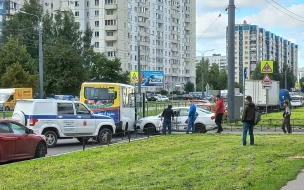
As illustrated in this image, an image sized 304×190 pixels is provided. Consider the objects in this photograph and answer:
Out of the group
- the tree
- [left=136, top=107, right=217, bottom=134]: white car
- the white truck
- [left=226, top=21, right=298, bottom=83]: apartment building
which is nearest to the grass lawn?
[left=136, top=107, right=217, bottom=134]: white car

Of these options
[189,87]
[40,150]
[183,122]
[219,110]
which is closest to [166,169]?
[40,150]

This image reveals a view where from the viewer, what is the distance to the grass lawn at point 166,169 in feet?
29.2

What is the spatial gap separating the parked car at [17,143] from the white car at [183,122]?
998 centimetres

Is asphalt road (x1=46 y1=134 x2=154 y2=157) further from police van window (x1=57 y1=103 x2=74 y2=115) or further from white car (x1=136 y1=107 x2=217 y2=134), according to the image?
white car (x1=136 y1=107 x2=217 y2=134)

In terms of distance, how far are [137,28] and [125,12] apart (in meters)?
6.80

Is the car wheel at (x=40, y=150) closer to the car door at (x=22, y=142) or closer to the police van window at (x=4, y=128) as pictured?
the car door at (x=22, y=142)

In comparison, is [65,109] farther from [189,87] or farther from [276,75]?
[189,87]

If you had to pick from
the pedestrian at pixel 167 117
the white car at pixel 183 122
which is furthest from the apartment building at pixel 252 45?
the pedestrian at pixel 167 117

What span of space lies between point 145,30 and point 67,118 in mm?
93700

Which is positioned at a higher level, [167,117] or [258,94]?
[258,94]

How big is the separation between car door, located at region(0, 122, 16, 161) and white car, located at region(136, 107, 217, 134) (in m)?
11.2

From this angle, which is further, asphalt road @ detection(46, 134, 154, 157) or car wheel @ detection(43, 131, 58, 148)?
car wheel @ detection(43, 131, 58, 148)

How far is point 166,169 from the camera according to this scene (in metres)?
10.8

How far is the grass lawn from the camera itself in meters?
8.91
